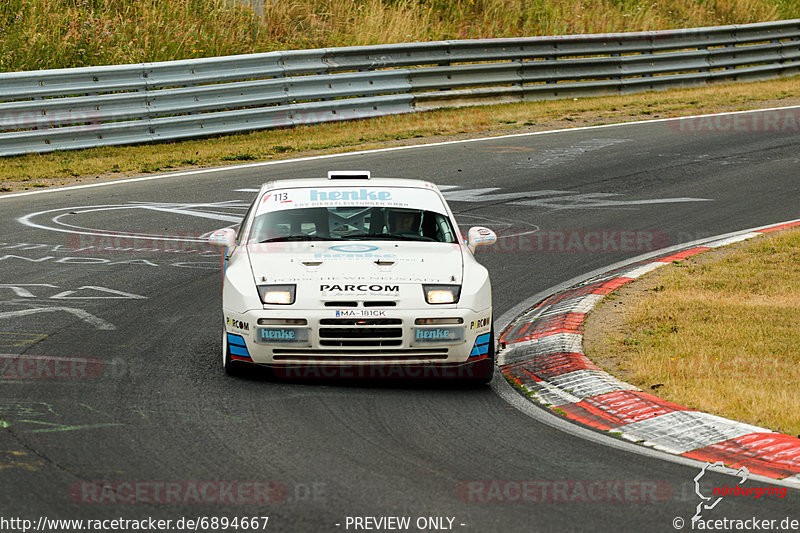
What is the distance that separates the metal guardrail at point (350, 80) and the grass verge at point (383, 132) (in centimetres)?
26

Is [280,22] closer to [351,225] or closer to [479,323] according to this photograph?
[351,225]

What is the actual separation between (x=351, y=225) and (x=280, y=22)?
1662 cm

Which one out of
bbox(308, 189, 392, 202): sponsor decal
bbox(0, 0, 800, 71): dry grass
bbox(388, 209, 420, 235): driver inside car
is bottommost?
bbox(388, 209, 420, 235): driver inside car

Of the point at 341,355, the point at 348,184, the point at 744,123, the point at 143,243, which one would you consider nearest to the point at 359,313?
the point at 341,355

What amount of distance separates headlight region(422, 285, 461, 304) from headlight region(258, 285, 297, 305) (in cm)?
88

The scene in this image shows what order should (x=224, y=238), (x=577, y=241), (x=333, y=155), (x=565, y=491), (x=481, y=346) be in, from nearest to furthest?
1. (x=565, y=491)
2. (x=481, y=346)
3. (x=224, y=238)
4. (x=577, y=241)
5. (x=333, y=155)

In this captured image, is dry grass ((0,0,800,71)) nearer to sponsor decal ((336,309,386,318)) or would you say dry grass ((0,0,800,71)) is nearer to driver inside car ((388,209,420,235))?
driver inside car ((388,209,420,235))

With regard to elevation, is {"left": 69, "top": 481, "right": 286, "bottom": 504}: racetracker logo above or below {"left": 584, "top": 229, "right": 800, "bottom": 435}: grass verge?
above

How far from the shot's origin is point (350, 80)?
1970cm

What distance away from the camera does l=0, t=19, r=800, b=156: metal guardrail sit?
54.2 feet

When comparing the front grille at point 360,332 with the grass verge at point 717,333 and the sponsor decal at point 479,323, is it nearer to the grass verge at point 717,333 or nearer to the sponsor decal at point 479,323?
the sponsor decal at point 479,323

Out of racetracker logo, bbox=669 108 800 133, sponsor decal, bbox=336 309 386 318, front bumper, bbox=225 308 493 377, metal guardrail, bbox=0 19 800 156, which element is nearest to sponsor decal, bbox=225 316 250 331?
front bumper, bbox=225 308 493 377

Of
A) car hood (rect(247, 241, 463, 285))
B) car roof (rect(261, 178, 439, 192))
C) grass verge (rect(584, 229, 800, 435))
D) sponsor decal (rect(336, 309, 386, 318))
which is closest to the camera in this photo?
grass verge (rect(584, 229, 800, 435))

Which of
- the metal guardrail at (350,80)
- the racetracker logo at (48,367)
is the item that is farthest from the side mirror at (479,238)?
the metal guardrail at (350,80)
